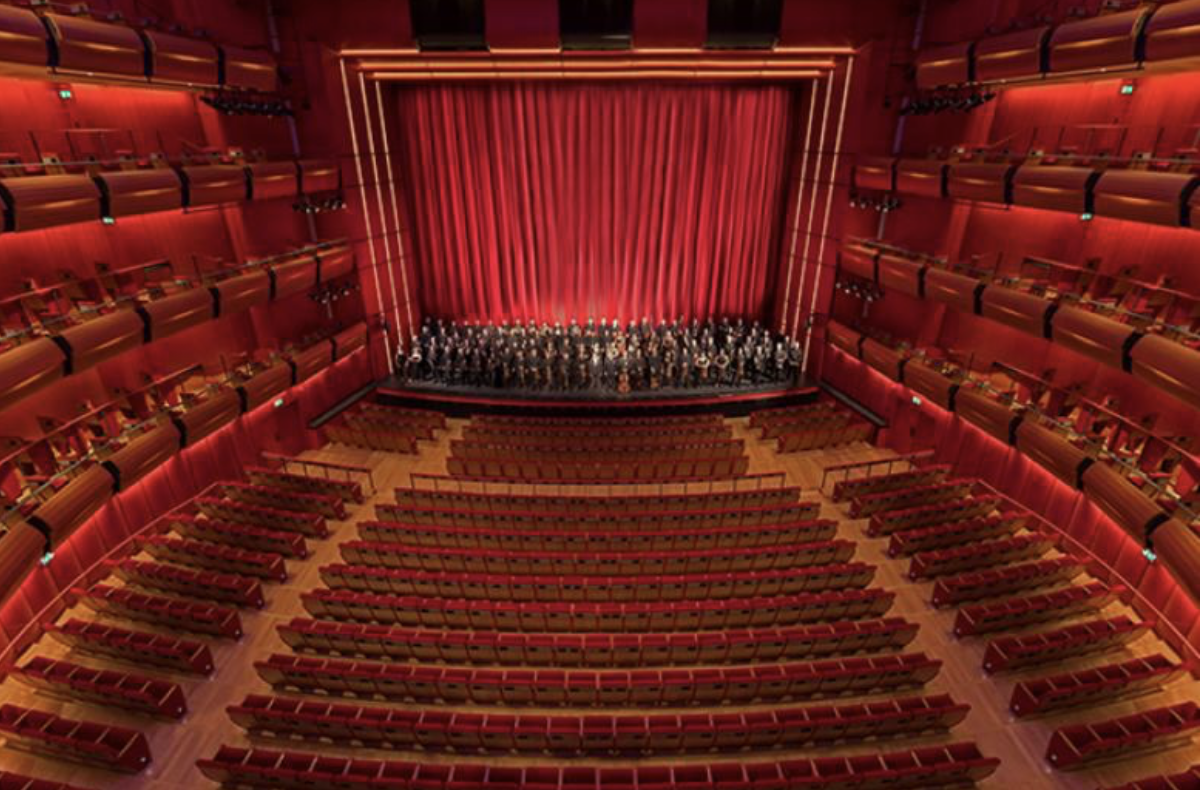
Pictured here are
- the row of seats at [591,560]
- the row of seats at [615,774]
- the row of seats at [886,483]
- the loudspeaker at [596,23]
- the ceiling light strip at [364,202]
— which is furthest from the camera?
the ceiling light strip at [364,202]

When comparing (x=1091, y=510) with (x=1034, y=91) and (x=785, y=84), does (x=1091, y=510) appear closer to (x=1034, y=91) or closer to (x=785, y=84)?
(x=1034, y=91)

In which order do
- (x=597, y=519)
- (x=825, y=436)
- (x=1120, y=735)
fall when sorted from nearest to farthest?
(x=1120, y=735), (x=597, y=519), (x=825, y=436)

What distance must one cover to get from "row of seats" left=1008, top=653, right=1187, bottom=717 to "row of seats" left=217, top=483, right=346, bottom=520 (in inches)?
310

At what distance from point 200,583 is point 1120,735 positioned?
28.6 feet

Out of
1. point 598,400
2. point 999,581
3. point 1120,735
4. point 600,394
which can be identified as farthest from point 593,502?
point 1120,735

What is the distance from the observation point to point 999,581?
6.78 m

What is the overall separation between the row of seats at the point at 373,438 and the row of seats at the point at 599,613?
4.08 m

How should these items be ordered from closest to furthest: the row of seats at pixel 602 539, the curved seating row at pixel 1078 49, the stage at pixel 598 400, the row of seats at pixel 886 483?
the curved seating row at pixel 1078 49
the row of seats at pixel 602 539
the row of seats at pixel 886 483
the stage at pixel 598 400

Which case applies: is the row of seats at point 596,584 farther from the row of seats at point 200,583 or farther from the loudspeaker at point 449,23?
the loudspeaker at point 449,23

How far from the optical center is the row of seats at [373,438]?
10.5m

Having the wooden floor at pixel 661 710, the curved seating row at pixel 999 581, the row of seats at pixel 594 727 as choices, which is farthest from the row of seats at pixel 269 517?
the curved seating row at pixel 999 581

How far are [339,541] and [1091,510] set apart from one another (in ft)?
31.0

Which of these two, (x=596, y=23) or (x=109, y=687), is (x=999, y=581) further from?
(x=596, y=23)

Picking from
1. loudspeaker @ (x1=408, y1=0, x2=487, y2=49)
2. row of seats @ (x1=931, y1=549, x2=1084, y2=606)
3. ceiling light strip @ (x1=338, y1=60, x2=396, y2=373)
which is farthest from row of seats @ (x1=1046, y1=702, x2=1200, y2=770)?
ceiling light strip @ (x1=338, y1=60, x2=396, y2=373)
